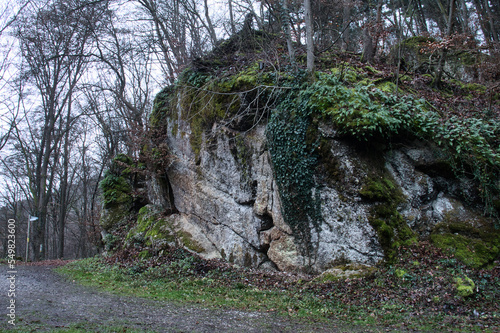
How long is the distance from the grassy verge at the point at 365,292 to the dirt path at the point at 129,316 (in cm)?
56

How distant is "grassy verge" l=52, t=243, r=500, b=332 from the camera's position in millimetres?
5454

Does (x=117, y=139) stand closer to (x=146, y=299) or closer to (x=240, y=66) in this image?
(x=240, y=66)

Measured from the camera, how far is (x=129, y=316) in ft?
18.0

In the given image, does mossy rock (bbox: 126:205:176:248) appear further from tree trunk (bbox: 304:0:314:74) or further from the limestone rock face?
tree trunk (bbox: 304:0:314:74)

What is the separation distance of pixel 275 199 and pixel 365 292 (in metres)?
3.69

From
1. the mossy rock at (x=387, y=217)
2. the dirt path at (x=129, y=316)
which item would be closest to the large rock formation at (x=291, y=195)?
the mossy rock at (x=387, y=217)

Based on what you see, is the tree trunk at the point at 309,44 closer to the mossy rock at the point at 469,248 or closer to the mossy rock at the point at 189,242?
the mossy rock at the point at 469,248

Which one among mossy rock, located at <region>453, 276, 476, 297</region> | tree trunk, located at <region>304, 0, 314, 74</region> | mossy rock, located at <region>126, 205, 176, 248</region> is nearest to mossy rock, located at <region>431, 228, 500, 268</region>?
mossy rock, located at <region>453, 276, 476, 297</region>

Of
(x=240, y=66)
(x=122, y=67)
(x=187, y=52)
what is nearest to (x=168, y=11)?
(x=187, y=52)

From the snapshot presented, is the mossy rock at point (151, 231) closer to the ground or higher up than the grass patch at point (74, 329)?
higher up

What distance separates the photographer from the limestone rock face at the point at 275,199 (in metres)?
8.09

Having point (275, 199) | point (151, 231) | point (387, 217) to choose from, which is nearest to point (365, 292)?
point (387, 217)

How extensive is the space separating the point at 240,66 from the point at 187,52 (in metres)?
5.58

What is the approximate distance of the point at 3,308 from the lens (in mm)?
5629
